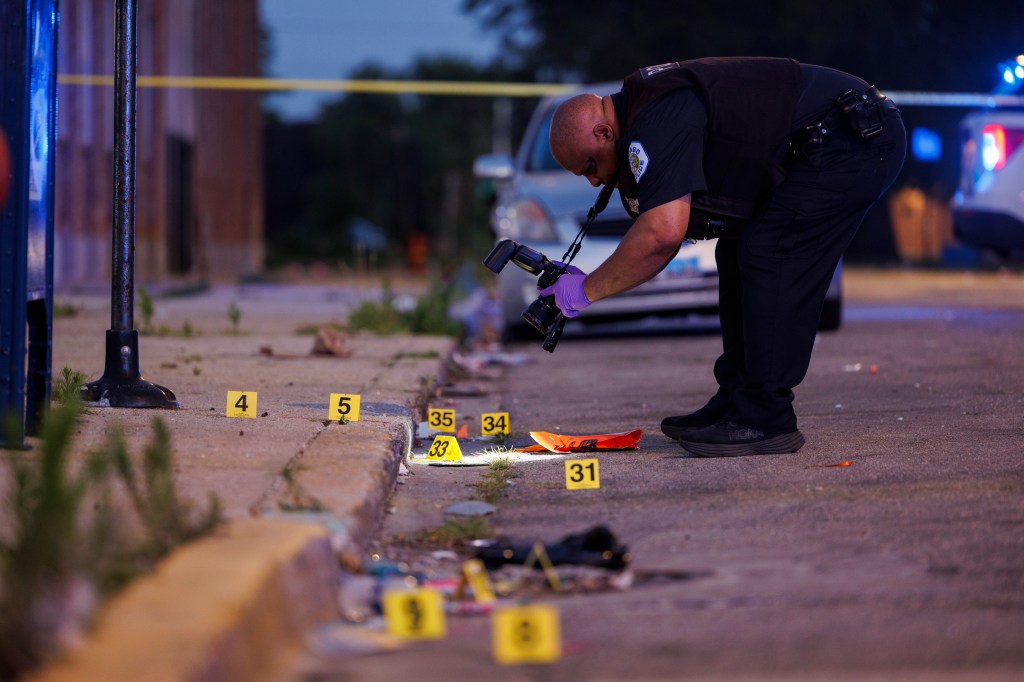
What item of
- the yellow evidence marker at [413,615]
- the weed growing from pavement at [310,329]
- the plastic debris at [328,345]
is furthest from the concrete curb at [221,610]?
the weed growing from pavement at [310,329]

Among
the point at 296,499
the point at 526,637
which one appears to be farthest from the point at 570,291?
the point at 526,637

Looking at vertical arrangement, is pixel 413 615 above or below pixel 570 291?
below

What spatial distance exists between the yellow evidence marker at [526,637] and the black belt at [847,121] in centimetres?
277

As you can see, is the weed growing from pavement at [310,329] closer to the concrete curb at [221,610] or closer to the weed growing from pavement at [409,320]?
the weed growing from pavement at [409,320]

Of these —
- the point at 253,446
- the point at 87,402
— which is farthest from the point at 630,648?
the point at 87,402

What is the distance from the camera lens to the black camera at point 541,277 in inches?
205

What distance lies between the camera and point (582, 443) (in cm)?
549

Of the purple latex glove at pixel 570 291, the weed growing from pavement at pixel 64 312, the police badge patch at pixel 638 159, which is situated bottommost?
the weed growing from pavement at pixel 64 312

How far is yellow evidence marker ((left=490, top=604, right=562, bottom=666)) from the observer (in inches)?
113

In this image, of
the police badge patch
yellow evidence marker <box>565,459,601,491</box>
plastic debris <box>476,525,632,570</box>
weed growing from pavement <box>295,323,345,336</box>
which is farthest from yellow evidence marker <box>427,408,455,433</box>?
weed growing from pavement <box>295,323,345,336</box>

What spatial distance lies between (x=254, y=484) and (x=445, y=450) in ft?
4.76

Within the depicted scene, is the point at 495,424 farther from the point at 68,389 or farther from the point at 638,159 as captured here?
the point at 68,389

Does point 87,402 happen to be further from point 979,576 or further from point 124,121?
point 979,576

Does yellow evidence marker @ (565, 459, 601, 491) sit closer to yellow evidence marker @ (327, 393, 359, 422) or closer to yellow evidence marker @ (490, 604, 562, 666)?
yellow evidence marker @ (327, 393, 359, 422)
